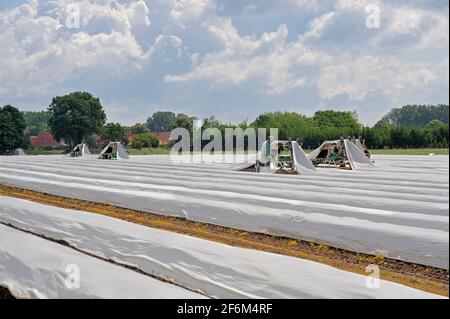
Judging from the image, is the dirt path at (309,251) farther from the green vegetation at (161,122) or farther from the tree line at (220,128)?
the green vegetation at (161,122)

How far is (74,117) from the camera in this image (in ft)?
86.1

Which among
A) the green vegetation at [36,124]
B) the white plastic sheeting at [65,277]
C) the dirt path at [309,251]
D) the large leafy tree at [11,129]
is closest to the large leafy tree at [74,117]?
the large leafy tree at [11,129]

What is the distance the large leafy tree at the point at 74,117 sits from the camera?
2591cm

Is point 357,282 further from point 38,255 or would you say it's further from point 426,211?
point 426,211

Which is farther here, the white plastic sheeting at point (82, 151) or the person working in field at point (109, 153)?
the white plastic sheeting at point (82, 151)

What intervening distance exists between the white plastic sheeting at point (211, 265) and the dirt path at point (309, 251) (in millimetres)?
897

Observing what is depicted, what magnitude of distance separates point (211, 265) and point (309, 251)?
5.13ft

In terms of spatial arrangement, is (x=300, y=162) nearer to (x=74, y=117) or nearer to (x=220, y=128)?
(x=220, y=128)

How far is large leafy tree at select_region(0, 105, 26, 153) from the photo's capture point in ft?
93.5

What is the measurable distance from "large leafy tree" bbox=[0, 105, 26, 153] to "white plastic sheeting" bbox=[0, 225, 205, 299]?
86.0ft

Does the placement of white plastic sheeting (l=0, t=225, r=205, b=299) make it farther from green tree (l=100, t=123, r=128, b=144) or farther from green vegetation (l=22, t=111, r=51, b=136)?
green vegetation (l=22, t=111, r=51, b=136)

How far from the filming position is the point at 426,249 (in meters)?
3.72

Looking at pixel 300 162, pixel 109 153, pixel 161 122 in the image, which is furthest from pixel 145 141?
pixel 300 162
